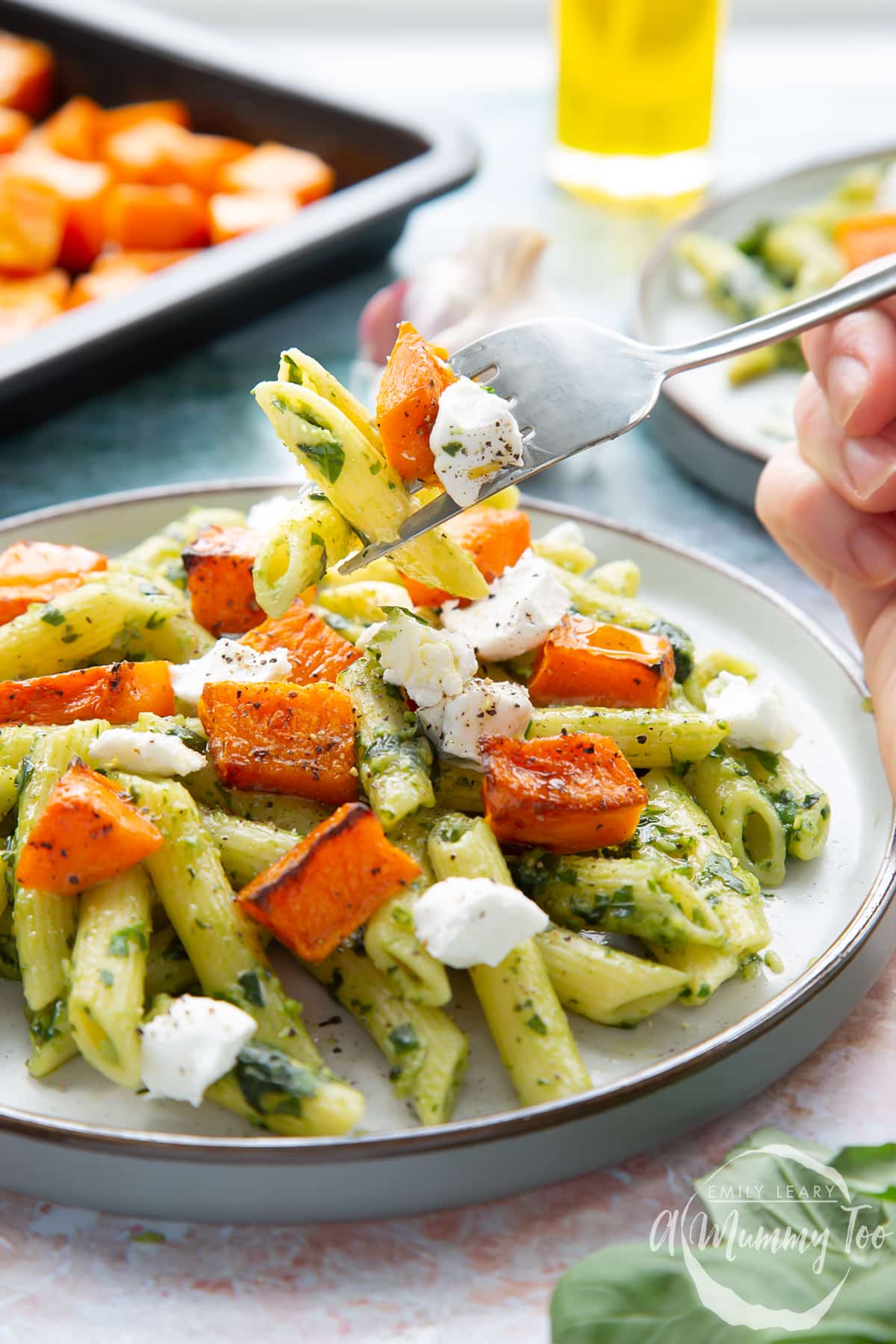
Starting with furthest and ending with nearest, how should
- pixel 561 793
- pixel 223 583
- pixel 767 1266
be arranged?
pixel 223 583 → pixel 561 793 → pixel 767 1266

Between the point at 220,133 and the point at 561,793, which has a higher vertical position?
the point at 561,793

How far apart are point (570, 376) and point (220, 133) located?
10.3 feet

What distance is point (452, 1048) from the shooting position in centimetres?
167

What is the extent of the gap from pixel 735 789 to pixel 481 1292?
0.78 m

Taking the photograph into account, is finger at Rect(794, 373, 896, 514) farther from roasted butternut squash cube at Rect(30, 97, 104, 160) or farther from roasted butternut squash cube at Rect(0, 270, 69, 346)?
roasted butternut squash cube at Rect(30, 97, 104, 160)

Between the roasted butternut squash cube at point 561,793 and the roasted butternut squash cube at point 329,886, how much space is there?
0.17m

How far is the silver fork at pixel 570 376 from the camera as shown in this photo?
193 centimetres

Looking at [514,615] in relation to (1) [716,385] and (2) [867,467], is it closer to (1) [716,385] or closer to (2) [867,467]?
(2) [867,467]

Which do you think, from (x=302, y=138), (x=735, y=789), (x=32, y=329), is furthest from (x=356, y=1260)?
(x=302, y=138)

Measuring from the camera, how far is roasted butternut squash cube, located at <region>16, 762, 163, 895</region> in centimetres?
173

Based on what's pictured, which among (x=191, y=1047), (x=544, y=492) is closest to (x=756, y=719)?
(x=191, y=1047)

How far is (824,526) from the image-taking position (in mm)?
2332

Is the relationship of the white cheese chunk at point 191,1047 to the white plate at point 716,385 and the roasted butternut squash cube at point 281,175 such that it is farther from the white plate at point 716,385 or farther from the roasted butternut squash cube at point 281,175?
the roasted butternut squash cube at point 281,175

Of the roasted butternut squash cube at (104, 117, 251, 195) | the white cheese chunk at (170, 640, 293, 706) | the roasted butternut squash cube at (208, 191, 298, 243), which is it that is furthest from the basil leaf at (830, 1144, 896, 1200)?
the roasted butternut squash cube at (104, 117, 251, 195)
